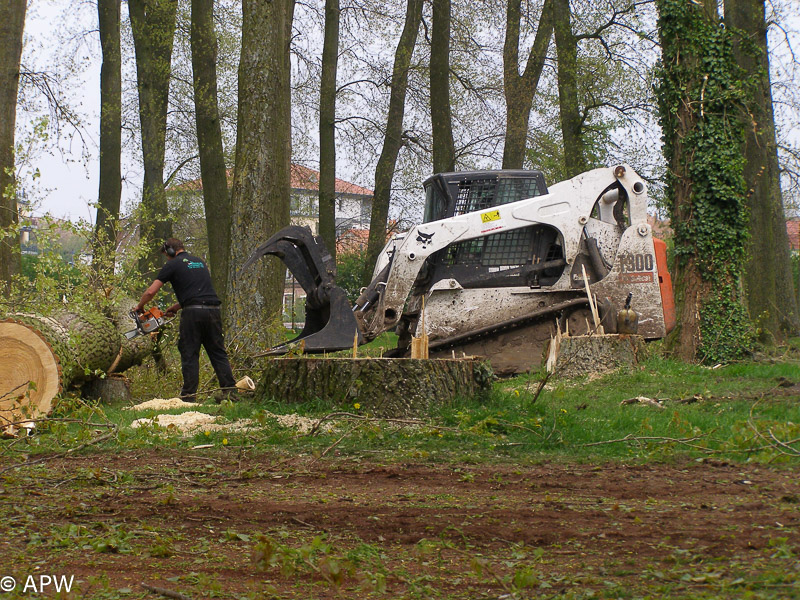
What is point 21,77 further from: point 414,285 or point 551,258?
point 551,258

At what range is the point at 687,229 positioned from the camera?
13.6 meters

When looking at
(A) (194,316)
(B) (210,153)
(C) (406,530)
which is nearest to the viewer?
(C) (406,530)

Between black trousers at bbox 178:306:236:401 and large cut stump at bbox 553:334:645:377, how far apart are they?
409cm

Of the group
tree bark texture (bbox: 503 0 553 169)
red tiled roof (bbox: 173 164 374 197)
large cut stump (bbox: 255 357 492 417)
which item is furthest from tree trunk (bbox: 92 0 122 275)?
large cut stump (bbox: 255 357 492 417)

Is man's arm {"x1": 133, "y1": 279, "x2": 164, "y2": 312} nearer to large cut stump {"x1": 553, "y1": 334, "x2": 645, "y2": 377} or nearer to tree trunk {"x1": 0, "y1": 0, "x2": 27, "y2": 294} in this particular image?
large cut stump {"x1": 553, "y1": 334, "x2": 645, "y2": 377}

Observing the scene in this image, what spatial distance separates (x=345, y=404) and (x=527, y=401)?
1.73 meters

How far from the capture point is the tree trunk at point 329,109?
25219mm

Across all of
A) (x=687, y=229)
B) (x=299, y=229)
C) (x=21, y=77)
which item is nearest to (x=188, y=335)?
(x=299, y=229)

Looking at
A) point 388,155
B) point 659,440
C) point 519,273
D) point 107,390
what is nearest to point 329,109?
point 388,155

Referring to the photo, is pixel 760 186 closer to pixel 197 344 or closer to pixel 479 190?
pixel 479 190

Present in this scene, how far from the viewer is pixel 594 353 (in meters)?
11.0

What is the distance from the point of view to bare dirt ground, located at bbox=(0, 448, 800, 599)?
3248mm

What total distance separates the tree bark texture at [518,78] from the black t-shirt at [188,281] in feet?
46.6

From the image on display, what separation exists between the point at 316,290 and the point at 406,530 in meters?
6.23
